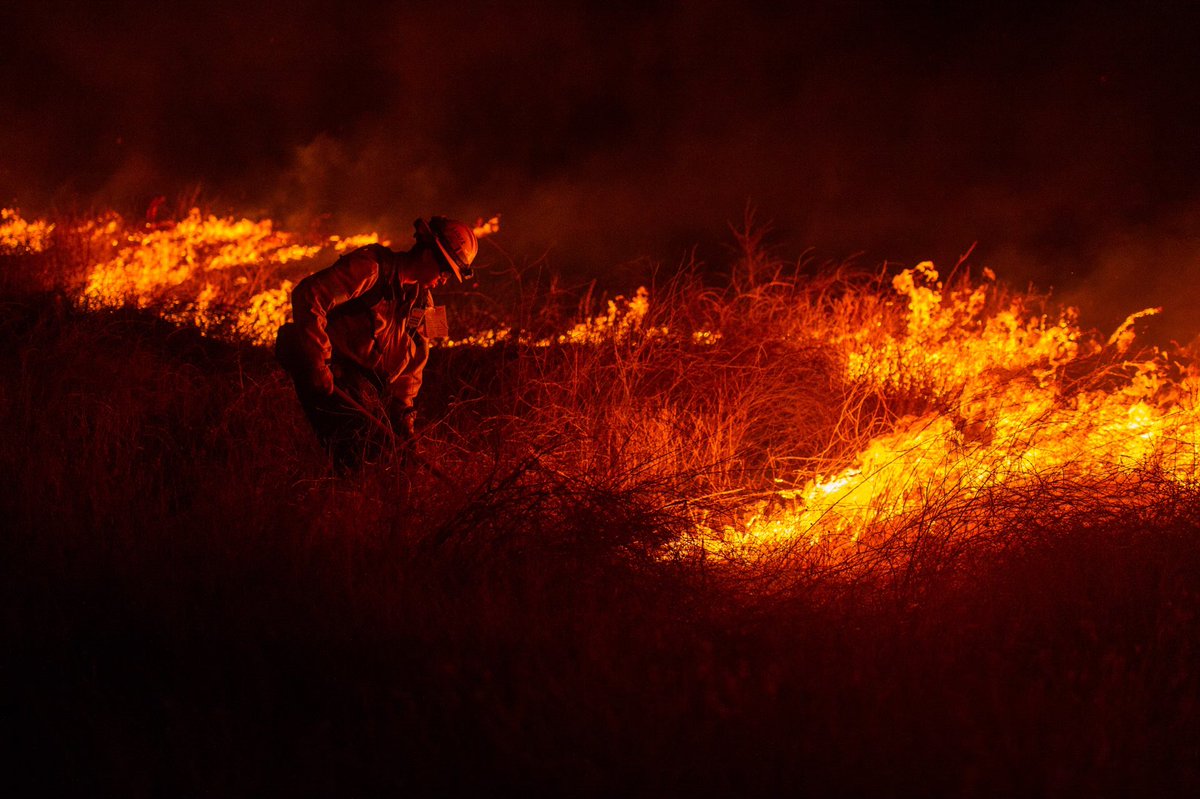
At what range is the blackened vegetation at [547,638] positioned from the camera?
2.89 meters

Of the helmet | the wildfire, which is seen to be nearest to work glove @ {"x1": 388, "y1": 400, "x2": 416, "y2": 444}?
the helmet

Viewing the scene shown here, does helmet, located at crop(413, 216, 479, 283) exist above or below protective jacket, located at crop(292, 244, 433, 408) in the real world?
above

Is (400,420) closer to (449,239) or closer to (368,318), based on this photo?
(368,318)

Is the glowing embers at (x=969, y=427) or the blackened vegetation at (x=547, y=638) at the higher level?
the glowing embers at (x=969, y=427)

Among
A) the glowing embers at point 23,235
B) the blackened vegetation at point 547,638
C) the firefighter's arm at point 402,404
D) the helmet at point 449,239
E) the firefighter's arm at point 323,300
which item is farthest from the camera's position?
the glowing embers at point 23,235

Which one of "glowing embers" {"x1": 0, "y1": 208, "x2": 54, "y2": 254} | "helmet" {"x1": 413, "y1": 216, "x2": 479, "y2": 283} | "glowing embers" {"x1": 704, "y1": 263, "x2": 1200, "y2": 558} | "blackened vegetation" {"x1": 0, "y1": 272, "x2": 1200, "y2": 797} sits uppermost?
"glowing embers" {"x1": 0, "y1": 208, "x2": 54, "y2": 254}

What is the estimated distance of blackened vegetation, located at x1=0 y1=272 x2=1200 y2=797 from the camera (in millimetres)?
2889

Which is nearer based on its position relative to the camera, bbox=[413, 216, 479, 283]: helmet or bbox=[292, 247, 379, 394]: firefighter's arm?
bbox=[292, 247, 379, 394]: firefighter's arm

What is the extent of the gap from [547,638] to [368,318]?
87.6 inches

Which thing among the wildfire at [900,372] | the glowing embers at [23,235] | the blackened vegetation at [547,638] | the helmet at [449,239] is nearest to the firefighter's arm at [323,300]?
the helmet at [449,239]

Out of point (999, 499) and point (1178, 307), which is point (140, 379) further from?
point (1178, 307)

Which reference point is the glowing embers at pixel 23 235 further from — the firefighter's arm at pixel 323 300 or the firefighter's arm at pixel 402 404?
the firefighter's arm at pixel 323 300

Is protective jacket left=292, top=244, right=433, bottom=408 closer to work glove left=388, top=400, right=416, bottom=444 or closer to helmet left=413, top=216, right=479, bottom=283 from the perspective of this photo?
work glove left=388, top=400, right=416, bottom=444

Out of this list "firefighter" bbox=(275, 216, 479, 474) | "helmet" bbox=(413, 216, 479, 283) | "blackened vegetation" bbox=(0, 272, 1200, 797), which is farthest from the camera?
"helmet" bbox=(413, 216, 479, 283)
